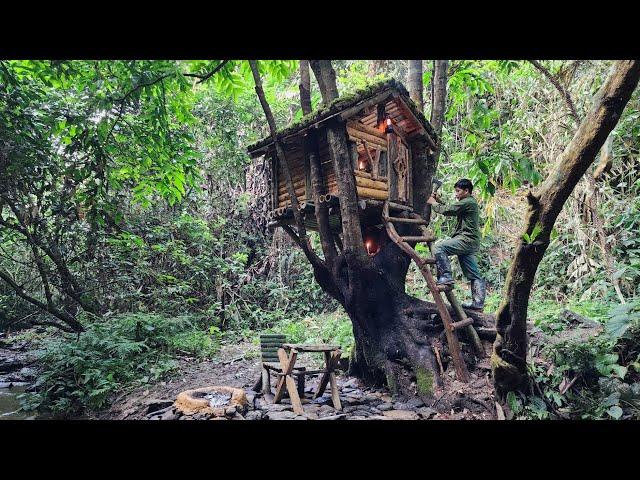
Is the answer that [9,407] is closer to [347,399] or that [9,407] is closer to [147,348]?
[147,348]

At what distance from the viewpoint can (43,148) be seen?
5492 millimetres

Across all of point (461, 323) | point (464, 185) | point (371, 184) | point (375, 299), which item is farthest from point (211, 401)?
point (464, 185)

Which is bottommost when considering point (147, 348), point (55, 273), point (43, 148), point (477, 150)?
point (147, 348)

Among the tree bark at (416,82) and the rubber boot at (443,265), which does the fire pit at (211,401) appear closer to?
the rubber boot at (443,265)

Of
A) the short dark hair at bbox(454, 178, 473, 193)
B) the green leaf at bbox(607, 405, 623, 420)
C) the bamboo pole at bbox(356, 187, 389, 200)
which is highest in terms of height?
the bamboo pole at bbox(356, 187, 389, 200)

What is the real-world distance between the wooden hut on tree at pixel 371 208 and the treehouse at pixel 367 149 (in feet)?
0.05

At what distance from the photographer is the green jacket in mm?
5363

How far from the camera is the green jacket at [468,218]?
5363 mm

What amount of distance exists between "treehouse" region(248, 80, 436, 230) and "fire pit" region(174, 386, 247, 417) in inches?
107

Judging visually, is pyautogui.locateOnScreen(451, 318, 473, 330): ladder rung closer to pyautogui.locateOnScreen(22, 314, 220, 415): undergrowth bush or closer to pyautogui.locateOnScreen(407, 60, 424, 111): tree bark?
pyautogui.locateOnScreen(407, 60, 424, 111): tree bark

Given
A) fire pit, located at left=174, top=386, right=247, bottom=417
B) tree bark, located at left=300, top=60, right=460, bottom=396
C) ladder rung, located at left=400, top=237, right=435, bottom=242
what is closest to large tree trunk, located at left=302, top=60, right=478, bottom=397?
tree bark, located at left=300, top=60, right=460, bottom=396
